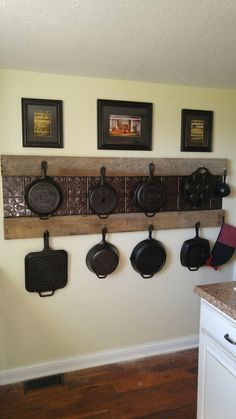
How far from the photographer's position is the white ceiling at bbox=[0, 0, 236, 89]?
1188 millimetres

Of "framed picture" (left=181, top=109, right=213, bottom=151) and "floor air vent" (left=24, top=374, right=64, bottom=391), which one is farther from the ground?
"framed picture" (left=181, top=109, right=213, bottom=151)

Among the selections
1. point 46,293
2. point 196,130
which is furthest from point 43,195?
point 196,130

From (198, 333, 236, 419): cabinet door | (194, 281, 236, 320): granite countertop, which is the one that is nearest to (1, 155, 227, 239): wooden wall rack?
(194, 281, 236, 320): granite countertop

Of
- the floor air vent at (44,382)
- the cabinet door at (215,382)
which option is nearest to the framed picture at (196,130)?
the cabinet door at (215,382)

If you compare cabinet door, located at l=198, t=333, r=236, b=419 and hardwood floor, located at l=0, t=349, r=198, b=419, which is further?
hardwood floor, located at l=0, t=349, r=198, b=419

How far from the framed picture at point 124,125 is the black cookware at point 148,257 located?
2.06ft

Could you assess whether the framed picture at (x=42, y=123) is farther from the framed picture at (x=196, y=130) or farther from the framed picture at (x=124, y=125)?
the framed picture at (x=196, y=130)

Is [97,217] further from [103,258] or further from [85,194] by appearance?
[103,258]

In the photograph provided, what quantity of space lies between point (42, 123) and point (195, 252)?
4.74 feet

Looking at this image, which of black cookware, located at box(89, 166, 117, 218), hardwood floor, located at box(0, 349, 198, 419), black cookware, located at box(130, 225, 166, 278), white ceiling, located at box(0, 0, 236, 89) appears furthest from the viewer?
black cookware, located at box(130, 225, 166, 278)

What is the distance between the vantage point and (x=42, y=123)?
6.53 feet

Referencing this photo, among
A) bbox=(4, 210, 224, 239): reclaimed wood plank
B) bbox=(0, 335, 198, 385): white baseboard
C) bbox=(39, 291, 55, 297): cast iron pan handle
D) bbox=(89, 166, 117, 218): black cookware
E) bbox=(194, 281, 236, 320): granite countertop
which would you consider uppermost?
bbox=(89, 166, 117, 218): black cookware

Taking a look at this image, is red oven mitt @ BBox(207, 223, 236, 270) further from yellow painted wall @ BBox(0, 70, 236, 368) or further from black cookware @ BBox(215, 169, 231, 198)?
black cookware @ BBox(215, 169, 231, 198)

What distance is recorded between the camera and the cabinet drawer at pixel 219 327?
4.23 ft
